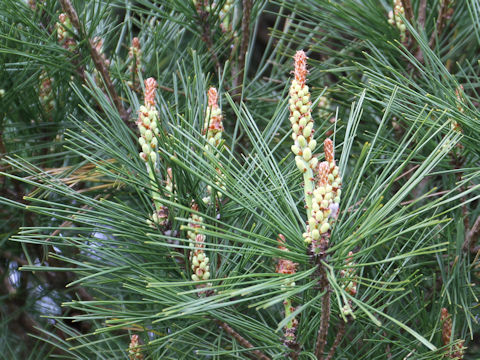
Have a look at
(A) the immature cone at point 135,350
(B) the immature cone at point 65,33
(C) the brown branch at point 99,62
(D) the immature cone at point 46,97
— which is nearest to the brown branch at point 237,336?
(A) the immature cone at point 135,350

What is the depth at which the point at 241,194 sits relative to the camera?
70 cm

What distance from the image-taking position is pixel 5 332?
1231mm

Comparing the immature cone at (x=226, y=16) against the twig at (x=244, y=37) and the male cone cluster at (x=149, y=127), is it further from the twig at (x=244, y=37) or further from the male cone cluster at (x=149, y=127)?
the male cone cluster at (x=149, y=127)

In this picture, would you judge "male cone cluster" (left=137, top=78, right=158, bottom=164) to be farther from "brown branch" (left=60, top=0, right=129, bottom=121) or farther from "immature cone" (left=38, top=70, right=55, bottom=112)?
"immature cone" (left=38, top=70, right=55, bottom=112)

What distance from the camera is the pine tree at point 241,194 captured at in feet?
2.03

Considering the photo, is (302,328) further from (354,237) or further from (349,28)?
(349,28)

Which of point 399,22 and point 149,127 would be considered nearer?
point 149,127

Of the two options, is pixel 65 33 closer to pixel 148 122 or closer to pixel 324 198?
pixel 148 122

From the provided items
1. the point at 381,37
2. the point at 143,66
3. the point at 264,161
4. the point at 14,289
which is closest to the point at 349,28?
the point at 381,37

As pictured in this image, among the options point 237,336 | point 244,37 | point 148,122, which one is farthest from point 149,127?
point 244,37

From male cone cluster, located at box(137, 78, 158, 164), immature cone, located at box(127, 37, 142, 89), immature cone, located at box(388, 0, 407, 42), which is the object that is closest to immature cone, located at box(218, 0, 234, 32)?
immature cone, located at box(127, 37, 142, 89)

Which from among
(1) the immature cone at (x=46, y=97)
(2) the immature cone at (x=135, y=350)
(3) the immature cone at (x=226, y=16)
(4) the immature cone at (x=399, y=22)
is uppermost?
(4) the immature cone at (x=399, y=22)

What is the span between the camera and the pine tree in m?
0.62

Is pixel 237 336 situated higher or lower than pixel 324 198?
lower
